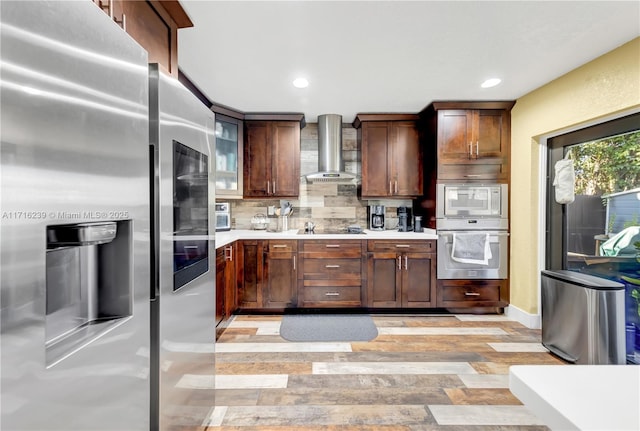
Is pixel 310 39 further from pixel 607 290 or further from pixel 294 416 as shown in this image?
pixel 607 290

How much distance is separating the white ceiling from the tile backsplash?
1.03 meters

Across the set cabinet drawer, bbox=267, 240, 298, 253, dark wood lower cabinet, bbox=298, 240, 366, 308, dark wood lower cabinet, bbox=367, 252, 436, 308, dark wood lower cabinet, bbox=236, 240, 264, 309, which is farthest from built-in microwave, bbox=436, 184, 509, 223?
dark wood lower cabinet, bbox=236, 240, 264, 309

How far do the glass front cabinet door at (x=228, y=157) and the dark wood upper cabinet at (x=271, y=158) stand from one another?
100 mm

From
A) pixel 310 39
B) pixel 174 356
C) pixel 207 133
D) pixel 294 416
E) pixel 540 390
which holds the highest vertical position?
pixel 310 39

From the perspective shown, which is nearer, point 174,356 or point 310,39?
point 174,356

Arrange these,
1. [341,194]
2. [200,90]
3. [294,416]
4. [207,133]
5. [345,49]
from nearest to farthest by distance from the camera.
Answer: [207,133]
[294,416]
[345,49]
[200,90]
[341,194]

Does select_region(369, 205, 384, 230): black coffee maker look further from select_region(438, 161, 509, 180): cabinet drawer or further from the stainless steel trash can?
the stainless steel trash can

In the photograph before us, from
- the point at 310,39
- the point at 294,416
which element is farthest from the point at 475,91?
the point at 294,416

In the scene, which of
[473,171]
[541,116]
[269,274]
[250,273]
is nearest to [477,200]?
[473,171]

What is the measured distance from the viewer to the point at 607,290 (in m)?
2.16

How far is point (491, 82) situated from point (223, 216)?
318 centimetres

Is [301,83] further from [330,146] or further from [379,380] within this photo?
[379,380]

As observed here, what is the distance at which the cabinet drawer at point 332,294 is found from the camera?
11.2ft

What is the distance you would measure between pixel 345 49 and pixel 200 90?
1579 millimetres
